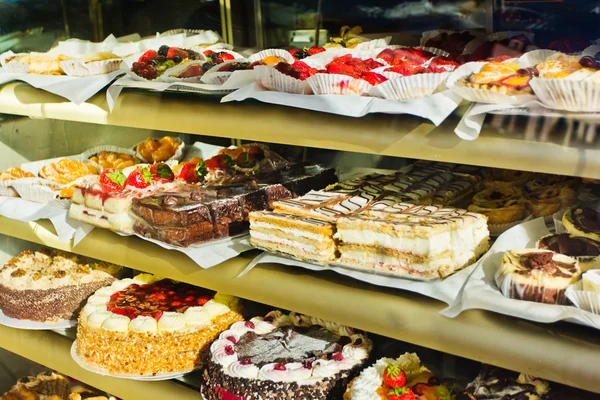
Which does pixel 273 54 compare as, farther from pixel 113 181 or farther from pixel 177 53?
pixel 113 181

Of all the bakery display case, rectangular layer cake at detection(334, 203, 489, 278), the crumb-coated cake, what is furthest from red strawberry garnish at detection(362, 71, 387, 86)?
the crumb-coated cake

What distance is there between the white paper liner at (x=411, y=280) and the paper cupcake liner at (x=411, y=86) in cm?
47

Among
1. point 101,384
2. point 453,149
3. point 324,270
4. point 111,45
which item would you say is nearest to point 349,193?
point 324,270

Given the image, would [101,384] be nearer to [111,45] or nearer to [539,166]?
[111,45]

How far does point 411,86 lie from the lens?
1.78 meters

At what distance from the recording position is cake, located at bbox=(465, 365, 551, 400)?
70.4 inches

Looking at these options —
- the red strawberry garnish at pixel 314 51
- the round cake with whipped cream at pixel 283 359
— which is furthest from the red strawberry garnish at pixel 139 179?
the red strawberry garnish at pixel 314 51

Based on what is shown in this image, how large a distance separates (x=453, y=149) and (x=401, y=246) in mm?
328

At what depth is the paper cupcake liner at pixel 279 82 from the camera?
1.98m

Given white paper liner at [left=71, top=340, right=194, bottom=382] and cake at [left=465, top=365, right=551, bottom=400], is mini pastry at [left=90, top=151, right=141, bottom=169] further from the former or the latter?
cake at [left=465, top=365, right=551, bottom=400]

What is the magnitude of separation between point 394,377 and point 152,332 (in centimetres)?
89

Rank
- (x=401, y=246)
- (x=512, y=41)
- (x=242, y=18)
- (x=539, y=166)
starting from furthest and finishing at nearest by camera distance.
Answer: (x=242, y=18), (x=512, y=41), (x=401, y=246), (x=539, y=166)

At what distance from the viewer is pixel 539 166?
155 centimetres

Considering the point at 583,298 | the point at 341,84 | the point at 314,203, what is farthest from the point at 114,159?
the point at 583,298
